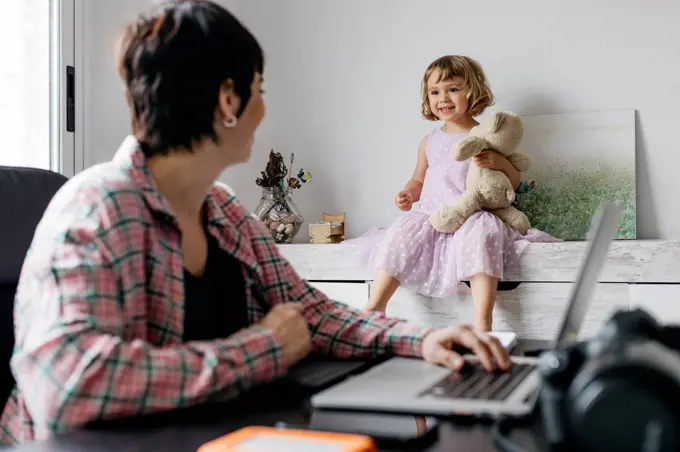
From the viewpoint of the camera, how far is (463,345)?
0.94 metres

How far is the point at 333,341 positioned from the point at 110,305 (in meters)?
0.38

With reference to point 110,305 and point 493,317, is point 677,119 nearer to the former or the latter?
point 493,317

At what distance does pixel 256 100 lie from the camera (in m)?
1.04

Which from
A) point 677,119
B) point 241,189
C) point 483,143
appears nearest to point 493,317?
point 483,143

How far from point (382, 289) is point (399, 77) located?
101cm

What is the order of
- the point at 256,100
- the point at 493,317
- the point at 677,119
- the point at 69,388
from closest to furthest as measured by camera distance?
the point at 69,388 < the point at 256,100 < the point at 493,317 < the point at 677,119

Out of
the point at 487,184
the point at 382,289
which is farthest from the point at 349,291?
the point at 487,184

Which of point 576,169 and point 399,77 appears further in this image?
point 399,77

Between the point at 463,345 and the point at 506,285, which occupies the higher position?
the point at 463,345

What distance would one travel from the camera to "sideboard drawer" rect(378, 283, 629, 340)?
2244mm

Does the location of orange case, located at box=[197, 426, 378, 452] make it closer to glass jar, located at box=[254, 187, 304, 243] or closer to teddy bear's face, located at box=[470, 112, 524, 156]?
teddy bear's face, located at box=[470, 112, 524, 156]

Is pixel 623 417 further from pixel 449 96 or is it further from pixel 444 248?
pixel 449 96

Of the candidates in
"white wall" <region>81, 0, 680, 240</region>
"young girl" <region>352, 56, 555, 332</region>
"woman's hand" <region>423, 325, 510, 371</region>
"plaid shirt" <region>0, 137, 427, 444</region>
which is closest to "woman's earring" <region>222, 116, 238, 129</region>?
"plaid shirt" <region>0, 137, 427, 444</region>

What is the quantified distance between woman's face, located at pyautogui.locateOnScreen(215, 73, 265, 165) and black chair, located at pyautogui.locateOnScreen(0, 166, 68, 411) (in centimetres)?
29
